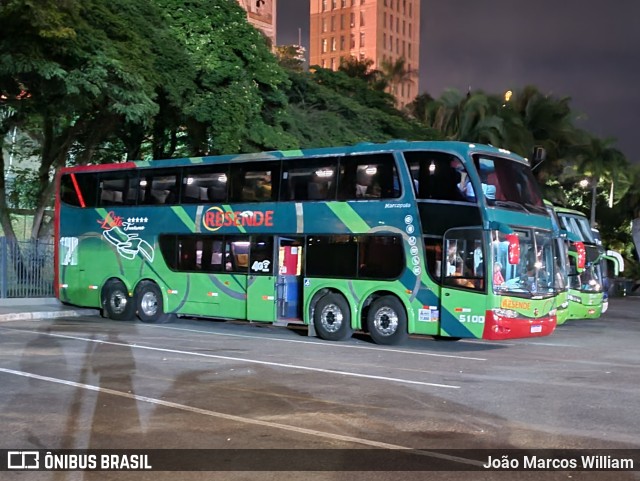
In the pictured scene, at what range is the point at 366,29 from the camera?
138000 millimetres

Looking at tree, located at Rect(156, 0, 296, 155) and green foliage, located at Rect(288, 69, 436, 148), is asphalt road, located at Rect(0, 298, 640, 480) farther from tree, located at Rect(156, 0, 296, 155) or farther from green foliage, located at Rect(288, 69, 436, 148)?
green foliage, located at Rect(288, 69, 436, 148)

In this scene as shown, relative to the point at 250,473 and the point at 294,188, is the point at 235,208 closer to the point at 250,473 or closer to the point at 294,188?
the point at 294,188

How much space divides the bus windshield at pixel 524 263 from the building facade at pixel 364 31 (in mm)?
120673

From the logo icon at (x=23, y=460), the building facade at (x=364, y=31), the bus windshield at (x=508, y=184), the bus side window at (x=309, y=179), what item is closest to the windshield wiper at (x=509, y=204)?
the bus windshield at (x=508, y=184)

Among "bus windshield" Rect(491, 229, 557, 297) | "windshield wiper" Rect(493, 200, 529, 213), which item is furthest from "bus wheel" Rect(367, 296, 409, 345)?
"windshield wiper" Rect(493, 200, 529, 213)

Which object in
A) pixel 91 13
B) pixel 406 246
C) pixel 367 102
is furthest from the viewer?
pixel 367 102

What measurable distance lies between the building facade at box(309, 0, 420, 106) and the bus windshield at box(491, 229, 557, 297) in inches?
4751

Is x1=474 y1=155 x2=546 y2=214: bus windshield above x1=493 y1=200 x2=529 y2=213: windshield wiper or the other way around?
above

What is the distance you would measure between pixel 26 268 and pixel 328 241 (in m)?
11.8

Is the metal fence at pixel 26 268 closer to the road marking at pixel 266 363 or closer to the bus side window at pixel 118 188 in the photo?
the bus side window at pixel 118 188

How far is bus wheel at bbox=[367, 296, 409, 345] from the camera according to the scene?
1605 cm

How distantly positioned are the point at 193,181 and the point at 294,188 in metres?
3.07

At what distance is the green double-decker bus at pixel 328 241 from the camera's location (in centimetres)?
1515

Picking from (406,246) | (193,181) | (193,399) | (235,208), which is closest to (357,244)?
(406,246)
